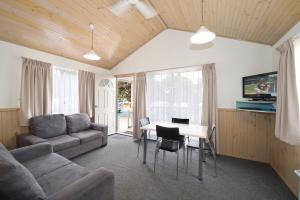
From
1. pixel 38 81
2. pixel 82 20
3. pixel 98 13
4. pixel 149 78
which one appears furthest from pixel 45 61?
pixel 149 78

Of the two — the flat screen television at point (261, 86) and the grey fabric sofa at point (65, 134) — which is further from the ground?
the flat screen television at point (261, 86)

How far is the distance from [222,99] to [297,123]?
151 cm

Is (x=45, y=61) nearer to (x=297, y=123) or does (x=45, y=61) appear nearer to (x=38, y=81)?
(x=38, y=81)

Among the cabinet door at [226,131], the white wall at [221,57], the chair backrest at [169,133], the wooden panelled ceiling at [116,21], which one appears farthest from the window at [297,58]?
the chair backrest at [169,133]

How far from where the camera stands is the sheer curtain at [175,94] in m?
3.61

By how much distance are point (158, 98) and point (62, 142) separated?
2.62m

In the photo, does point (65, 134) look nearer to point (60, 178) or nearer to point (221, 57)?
point (60, 178)

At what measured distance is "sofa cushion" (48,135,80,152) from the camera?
2614mm

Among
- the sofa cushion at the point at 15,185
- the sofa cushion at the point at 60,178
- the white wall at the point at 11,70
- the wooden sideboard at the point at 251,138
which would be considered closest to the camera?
the sofa cushion at the point at 15,185

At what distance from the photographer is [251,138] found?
114 inches

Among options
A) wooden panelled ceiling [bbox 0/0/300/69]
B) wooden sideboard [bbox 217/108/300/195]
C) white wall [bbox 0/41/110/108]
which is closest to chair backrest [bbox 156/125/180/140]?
wooden sideboard [bbox 217/108/300/195]

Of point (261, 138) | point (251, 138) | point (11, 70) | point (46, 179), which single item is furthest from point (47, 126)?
point (261, 138)

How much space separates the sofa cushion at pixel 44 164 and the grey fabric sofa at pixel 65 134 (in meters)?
0.70

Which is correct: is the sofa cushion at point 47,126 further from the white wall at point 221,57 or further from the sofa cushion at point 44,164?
the white wall at point 221,57
